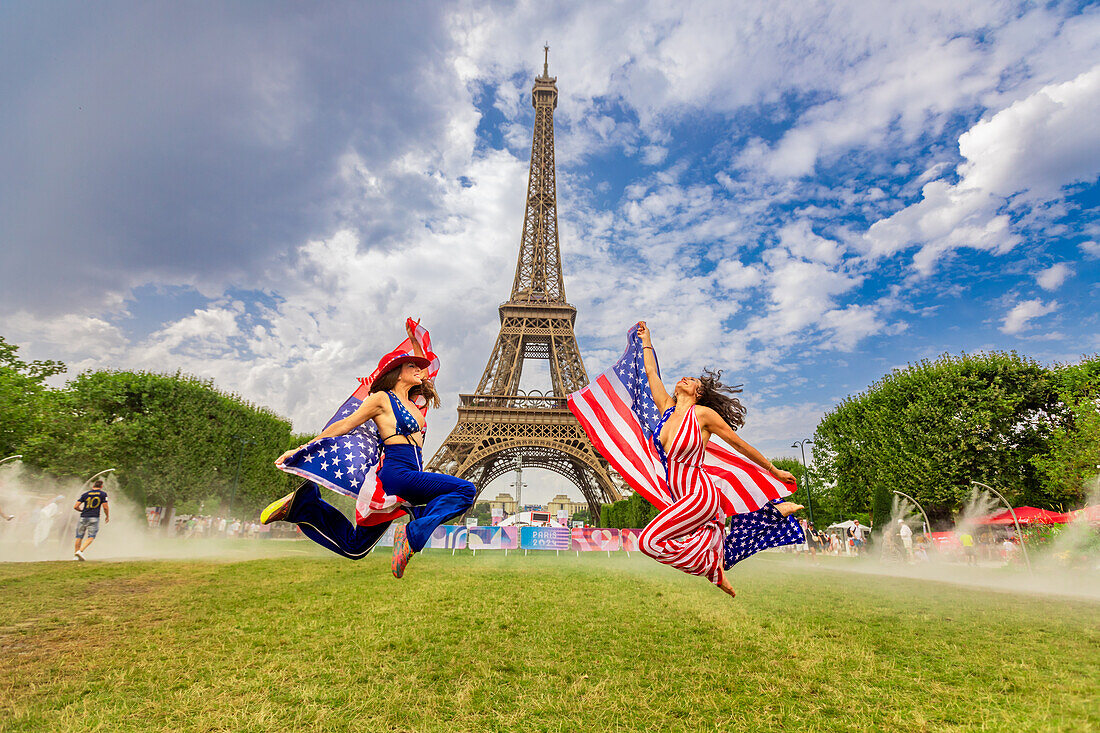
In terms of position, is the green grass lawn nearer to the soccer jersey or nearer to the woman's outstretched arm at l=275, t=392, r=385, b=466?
the woman's outstretched arm at l=275, t=392, r=385, b=466

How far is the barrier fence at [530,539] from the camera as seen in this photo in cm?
2616

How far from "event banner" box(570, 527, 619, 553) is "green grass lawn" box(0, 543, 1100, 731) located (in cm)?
1745

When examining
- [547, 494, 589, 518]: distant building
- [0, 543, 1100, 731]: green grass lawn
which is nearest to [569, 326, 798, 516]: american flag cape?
[0, 543, 1100, 731]: green grass lawn

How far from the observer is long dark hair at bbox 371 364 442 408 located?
5.13m

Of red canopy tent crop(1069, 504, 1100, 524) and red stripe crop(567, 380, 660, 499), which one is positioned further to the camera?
red canopy tent crop(1069, 504, 1100, 524)

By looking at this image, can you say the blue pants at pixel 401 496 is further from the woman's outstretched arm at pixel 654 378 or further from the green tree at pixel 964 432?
the green tree at pixel 964 432

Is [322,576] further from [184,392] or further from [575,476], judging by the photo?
[575,476]

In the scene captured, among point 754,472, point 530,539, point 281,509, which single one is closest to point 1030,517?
point 530,539

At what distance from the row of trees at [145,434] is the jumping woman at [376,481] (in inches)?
828

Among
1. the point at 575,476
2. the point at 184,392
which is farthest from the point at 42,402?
the point at 575,476

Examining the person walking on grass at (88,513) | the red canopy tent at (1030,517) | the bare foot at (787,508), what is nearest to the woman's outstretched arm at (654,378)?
the bare foot at (787,508)

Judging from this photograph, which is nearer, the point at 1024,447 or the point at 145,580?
the point at 145,580

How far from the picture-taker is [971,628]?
7.50 meters

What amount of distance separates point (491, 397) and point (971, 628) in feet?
105
